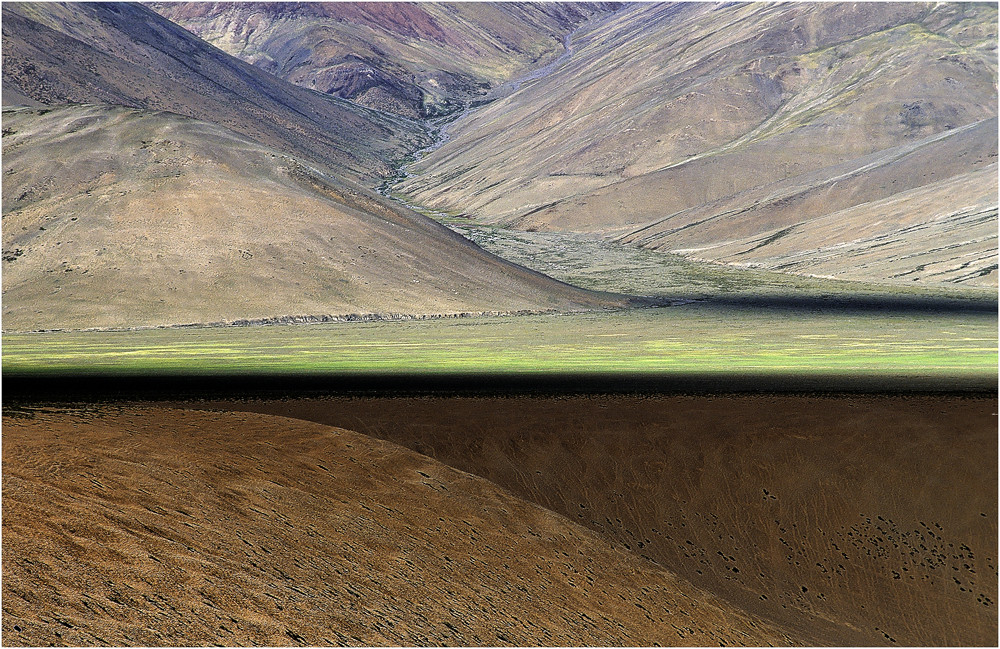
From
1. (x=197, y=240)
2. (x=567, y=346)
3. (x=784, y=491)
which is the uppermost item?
(x=197, y=240)

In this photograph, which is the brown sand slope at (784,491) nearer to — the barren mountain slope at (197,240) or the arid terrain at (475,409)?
the arid terrain at (475,409)

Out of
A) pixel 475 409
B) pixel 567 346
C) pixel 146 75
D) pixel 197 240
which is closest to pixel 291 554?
pixel 475 409

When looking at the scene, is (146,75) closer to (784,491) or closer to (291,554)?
(784,491)

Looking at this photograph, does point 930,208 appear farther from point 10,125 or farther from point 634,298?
point 10,125

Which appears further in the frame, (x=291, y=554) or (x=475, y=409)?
(x=475, y=409)

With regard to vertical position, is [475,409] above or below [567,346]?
below

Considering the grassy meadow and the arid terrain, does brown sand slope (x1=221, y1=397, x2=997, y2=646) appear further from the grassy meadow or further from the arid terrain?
the grassy meadow
